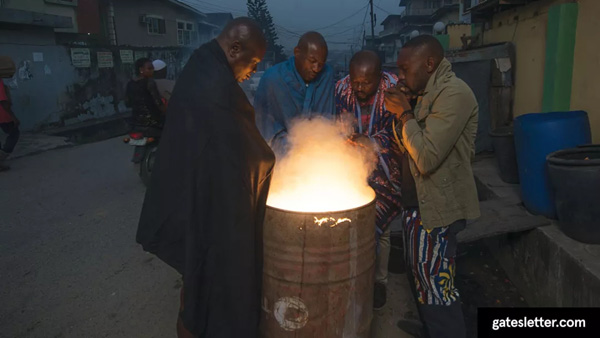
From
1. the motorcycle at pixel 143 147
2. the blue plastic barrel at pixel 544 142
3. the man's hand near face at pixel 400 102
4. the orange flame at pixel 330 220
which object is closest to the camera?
the orange flame at pixel 330 220

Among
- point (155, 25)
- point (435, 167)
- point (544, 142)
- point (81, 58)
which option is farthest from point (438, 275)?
point (155, 25)

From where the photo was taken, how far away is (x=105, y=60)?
14.9 meters

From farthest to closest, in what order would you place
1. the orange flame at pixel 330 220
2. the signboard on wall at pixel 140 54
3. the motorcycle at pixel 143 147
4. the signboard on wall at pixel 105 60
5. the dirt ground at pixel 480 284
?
the signboard on wall at pixel 140 54 < the signboard on wall at pixel 105 60 < the motorcycle at pixel 143 147 < the dirt ground at pixel 480 284 < the orange flame at pixel 330 220

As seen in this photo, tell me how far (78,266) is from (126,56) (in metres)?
13.8

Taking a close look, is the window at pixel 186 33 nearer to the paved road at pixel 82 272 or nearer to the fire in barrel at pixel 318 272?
the paved road at pixel 82 272

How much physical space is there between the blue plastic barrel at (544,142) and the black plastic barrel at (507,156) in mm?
1130

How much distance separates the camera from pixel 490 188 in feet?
17.4

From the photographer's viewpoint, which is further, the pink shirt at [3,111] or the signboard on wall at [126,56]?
the signboard on wall at [126,56]

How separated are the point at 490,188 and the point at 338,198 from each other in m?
3.24

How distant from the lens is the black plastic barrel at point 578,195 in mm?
3225

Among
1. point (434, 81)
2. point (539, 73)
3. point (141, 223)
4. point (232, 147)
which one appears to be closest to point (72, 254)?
point (141, 223)

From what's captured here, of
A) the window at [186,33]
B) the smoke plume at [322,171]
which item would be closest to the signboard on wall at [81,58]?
the smoke plume at [322,171]

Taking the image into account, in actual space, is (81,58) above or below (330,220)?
above

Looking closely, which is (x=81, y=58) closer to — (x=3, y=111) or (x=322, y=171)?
(x=3, y=111)
